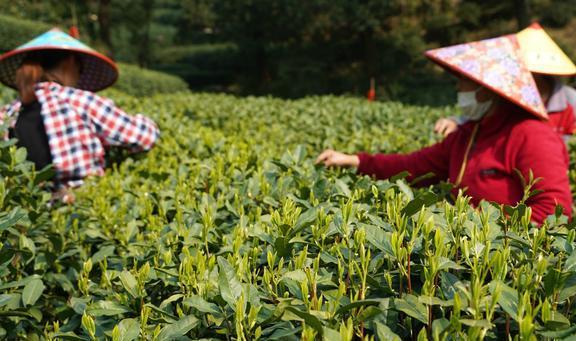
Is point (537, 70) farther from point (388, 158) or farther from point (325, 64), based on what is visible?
point (325, 64)

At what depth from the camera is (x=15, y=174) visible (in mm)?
2330

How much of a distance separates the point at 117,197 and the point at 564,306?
2298 mm

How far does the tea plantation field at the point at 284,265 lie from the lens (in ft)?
3.52

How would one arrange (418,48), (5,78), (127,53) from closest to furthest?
1. (5,78)
2. (418,48)
3. (127,53)

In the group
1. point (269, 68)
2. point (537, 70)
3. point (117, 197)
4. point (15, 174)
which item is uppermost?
point (537, 70)

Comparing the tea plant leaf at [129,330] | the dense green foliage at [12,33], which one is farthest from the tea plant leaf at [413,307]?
the dense green foliage at [12,33]

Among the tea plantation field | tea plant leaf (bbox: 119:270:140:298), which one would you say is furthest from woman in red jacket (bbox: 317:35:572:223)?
tea plant leaf (bbox: 119:270:140:298)

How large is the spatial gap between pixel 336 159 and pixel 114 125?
148cm

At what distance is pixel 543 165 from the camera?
2.51 meters

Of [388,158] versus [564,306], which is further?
[388,158]

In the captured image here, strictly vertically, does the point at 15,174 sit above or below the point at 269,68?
above

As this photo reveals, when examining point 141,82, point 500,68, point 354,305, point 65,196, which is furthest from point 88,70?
point 141,82

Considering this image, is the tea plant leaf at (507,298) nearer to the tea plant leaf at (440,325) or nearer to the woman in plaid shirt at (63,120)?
the tea plant leaf at (440,325)

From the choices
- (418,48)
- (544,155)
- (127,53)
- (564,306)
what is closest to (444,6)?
(418,48)
